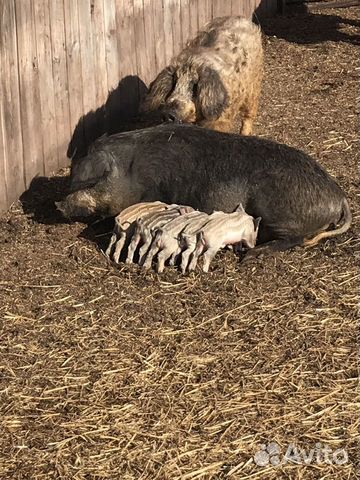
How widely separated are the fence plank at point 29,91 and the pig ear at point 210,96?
4.38 ft

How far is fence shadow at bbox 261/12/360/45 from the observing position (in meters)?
11.7

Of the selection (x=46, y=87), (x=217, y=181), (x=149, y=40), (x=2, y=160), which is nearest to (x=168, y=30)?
(x=149, y=40)

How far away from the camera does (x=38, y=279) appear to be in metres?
6.04

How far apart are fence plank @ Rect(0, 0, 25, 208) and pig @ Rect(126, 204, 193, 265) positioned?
137 centimetres

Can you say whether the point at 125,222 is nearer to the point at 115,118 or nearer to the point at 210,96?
the point at 210,96

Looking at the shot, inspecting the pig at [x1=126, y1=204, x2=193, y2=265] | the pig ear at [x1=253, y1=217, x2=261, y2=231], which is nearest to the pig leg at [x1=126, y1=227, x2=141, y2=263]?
the pig at [x1=126, y1=204, x2=193, y2=265]

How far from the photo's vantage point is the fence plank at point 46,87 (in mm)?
7430

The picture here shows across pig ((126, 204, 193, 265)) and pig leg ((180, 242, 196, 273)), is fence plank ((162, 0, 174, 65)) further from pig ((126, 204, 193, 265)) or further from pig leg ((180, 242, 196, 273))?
pig leg ((180, 242, 196, 273))

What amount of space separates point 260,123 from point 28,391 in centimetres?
479

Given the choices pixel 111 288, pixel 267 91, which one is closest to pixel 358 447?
pixel 111 288

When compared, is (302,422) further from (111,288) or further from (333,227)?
(333,227)

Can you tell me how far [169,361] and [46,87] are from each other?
3.22m

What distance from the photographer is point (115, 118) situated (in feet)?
28.6

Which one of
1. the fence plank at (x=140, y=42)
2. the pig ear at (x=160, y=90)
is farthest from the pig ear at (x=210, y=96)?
the fence plank at (x=140, y=42)
